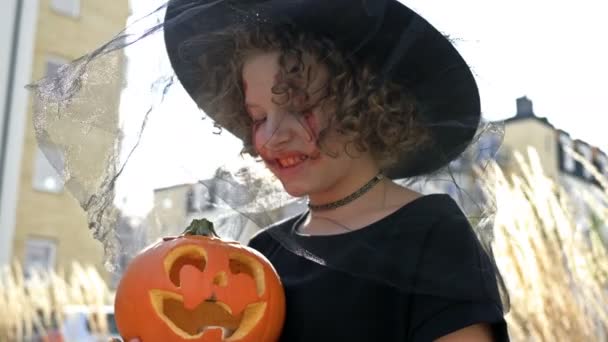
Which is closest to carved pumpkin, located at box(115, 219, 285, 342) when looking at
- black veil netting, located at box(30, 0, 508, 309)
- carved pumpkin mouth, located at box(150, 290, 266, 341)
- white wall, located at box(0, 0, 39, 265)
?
carved pumpkin mouth, located at box(150, 290, 266, 341)

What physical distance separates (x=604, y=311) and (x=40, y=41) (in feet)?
32.2

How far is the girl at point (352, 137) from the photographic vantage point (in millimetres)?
1166

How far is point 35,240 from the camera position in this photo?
10562 millimetres

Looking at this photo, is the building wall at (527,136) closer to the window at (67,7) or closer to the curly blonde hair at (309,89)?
the curly blonde hair at (309,89)

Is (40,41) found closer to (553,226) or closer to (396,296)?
(553,226)

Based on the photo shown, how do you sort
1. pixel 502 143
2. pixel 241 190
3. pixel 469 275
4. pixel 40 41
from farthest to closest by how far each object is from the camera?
pixel 40 41
pixel 241 190
pixel 502 143
pixel 469 275

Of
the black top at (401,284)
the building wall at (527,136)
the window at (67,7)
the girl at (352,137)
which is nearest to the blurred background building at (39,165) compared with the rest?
the window at (67,7)

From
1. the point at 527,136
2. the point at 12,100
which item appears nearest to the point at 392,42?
the point at 527,136

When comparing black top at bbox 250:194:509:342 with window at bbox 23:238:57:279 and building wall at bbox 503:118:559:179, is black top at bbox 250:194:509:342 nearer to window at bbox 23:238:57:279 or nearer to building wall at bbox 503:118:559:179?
building wall at bbox 503:118:559:179

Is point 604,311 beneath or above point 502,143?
beneath

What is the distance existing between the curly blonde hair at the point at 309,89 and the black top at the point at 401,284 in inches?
6.3

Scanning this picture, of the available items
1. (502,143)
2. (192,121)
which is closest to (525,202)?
(502,143)

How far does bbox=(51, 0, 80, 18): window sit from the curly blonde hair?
33.3 feet

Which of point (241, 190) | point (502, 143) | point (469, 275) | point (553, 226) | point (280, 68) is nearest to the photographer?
point (469, 275)
